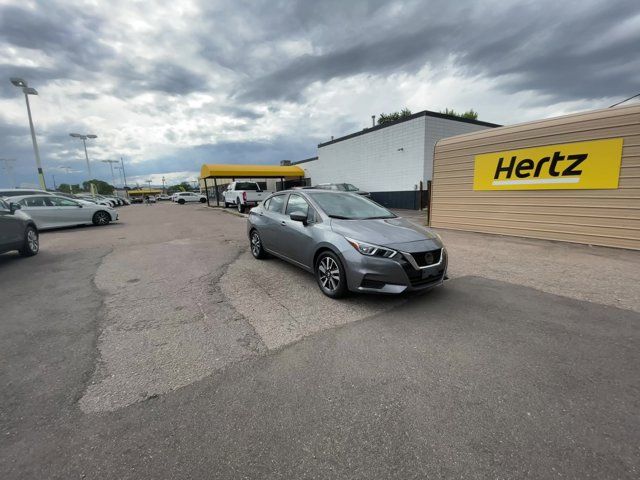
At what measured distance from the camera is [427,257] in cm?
395

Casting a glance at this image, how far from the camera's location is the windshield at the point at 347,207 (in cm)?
476

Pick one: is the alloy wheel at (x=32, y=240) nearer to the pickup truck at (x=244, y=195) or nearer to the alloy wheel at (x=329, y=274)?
the alloy wheel at (x=329, y=274)

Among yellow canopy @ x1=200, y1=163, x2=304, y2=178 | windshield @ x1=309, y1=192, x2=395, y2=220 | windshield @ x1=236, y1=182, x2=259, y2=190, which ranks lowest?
windshield @ x1=309, y1=192, x2=395, y2=220

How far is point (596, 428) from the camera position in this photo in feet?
6.66

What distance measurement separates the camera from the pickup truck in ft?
62.9

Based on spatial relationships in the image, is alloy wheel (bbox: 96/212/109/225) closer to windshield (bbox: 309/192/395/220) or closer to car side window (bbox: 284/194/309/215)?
car side window (bbox: 284/194/309/215)

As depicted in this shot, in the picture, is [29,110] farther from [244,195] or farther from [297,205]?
[297,205]

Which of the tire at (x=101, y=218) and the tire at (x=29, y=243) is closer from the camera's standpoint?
the tire at (x=29, y=243)

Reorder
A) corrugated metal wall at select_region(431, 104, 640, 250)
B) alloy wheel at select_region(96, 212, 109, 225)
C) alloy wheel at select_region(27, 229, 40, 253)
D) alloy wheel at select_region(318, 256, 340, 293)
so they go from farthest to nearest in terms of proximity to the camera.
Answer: alloy wheel at select_region(96, 212, 109, 225) < alloy wheel at select_region(27, 229, 40, 253) < corrugated metal wall at select_region(431, 104, 640, 250) < alloy wheel at select_region(318, 256, 340, 293)

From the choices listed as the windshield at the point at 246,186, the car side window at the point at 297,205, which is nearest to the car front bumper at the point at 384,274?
the car side window at the point at 297,205

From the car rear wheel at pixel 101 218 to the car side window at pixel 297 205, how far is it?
12.6m

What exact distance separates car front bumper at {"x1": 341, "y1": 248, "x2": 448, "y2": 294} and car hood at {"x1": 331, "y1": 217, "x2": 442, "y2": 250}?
219 mm

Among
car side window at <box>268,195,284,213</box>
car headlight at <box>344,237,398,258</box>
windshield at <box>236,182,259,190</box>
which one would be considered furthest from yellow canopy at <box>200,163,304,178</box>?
car headlight at <box>344,237,398,258</box>

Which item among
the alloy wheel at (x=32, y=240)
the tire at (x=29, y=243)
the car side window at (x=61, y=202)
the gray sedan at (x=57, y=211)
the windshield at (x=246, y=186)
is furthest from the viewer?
the windshield at (x=246, y=186)
